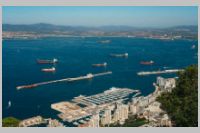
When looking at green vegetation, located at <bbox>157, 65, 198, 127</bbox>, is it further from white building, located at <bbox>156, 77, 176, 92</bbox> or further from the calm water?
the calm water

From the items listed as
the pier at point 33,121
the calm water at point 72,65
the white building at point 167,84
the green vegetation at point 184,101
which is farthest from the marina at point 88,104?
the green vegetation at point 184,101

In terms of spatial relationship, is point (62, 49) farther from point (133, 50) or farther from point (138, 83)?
point (138, 83)

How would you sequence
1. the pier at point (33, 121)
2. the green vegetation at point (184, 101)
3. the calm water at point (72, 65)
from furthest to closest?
the calm water at point (72, 65)
the pier at point (33, 121)
the green vegetation at point (184, 101)

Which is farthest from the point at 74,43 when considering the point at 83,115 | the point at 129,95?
the point at 83,115

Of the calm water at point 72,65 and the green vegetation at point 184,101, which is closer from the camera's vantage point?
the green vegetation at point 184,101

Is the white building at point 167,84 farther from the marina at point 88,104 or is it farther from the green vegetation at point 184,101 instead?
the green vegetation at point 184,101

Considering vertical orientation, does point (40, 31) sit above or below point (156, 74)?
above
